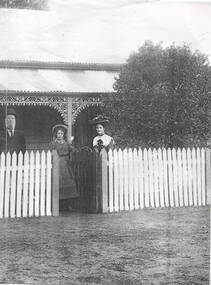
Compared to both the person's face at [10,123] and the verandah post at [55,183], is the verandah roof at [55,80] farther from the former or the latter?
the verandah post at [55,183]

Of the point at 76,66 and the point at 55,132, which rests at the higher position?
the point at 76,66

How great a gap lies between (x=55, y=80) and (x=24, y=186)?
34.9ft

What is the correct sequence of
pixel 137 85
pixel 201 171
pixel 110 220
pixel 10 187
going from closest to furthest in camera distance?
pixel 110 220, pixel 10 187, pixel 201 171, pixel 137 85

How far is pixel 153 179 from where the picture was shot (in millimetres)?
9203

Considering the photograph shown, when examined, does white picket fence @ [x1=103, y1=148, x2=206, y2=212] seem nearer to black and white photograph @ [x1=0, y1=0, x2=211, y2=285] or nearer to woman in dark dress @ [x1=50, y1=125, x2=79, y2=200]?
black and white photograph @ [x1=0, y1=0, x2=211, y2=285]

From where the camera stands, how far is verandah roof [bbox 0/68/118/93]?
1747 centimetres

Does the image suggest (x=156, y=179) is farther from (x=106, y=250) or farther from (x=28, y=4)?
(x=28, y=4)

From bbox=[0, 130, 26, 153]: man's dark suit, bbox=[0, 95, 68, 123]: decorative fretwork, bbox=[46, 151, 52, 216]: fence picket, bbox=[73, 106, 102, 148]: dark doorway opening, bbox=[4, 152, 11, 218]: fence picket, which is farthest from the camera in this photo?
bbox=[73, 106, 102, 148]: dark doorway opening

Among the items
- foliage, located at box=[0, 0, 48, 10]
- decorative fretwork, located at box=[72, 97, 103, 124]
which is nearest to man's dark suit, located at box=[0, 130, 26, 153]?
decorative fretwork, located at box=[72, 97, 103, 124]

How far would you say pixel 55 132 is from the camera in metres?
9.84

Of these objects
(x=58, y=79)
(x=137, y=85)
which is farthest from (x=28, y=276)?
(x=58, y=79)

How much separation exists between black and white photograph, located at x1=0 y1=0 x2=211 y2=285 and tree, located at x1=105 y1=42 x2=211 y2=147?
0.04 meters

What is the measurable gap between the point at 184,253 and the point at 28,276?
5.95ft

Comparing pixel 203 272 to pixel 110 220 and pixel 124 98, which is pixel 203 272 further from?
pixel 124 98
